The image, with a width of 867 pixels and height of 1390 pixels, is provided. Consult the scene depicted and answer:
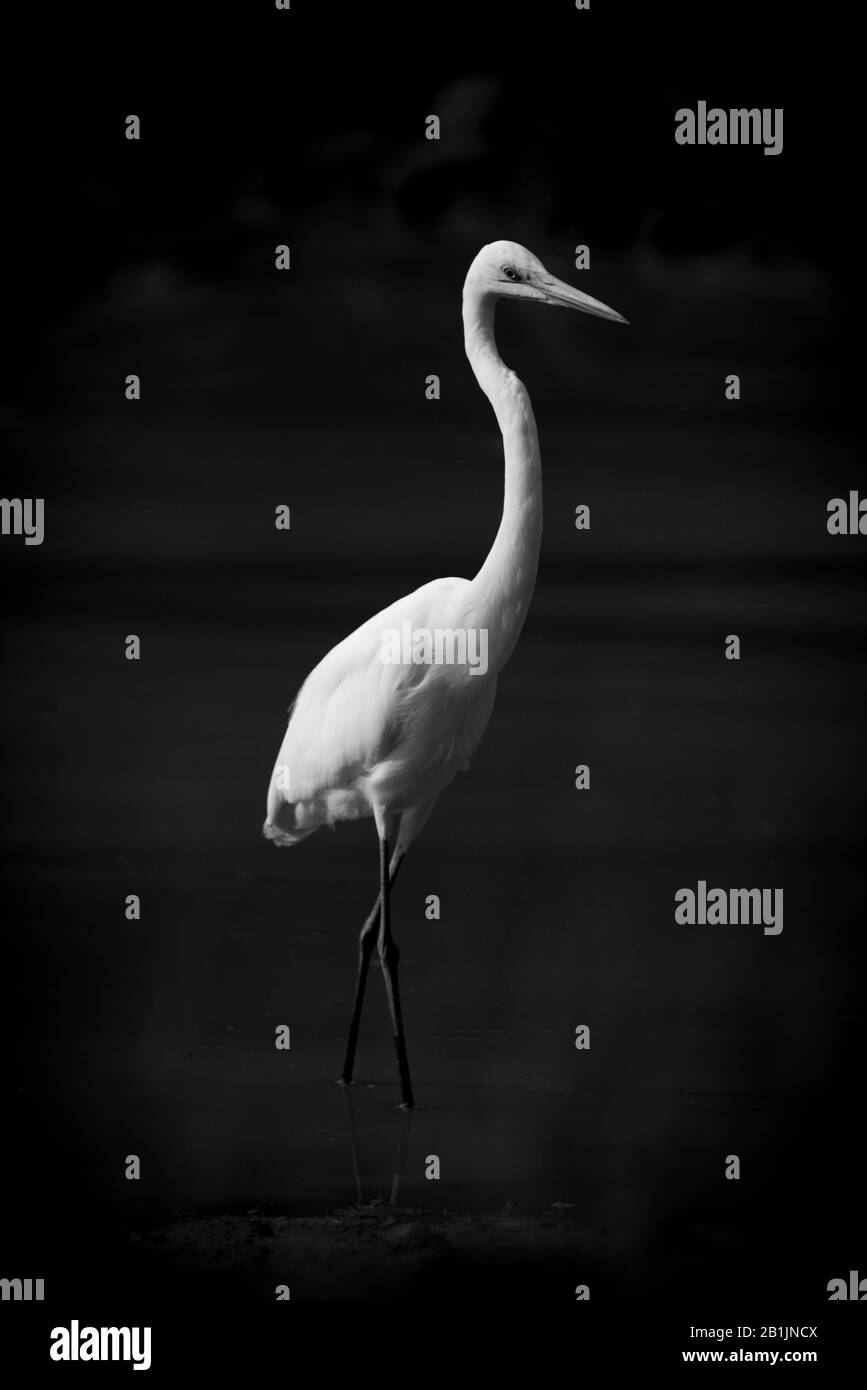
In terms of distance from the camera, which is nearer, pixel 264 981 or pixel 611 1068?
pixel 611 1068

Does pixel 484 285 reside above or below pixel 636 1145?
above

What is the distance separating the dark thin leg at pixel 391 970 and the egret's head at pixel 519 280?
4.41ft

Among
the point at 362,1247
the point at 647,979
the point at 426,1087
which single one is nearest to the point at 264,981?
the point at 426,1087

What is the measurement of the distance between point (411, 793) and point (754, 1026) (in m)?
1.10

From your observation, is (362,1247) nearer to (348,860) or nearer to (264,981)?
(264,981)

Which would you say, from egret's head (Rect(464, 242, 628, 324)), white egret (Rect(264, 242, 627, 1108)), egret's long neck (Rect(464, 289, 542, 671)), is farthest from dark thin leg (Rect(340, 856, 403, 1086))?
egret's head (Rect(464, 242, 628, 324))

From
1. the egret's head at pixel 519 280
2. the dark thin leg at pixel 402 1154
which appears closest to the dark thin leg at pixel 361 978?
the dark thin leg at pixel 402 1154

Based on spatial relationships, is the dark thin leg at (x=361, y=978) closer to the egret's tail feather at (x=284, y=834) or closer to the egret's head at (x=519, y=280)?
the egret's tail feather at (x=284, y=834)

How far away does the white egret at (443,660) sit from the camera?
4.77 metres

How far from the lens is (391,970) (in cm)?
493

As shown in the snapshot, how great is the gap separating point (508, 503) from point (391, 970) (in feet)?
3.83

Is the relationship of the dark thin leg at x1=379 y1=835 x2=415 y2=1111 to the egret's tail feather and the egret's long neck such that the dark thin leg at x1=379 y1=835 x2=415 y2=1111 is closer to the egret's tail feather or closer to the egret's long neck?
the egret's tail feather

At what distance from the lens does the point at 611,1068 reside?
493 cm

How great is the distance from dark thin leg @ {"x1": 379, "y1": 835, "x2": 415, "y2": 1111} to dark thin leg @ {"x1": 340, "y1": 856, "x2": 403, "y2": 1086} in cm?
4
